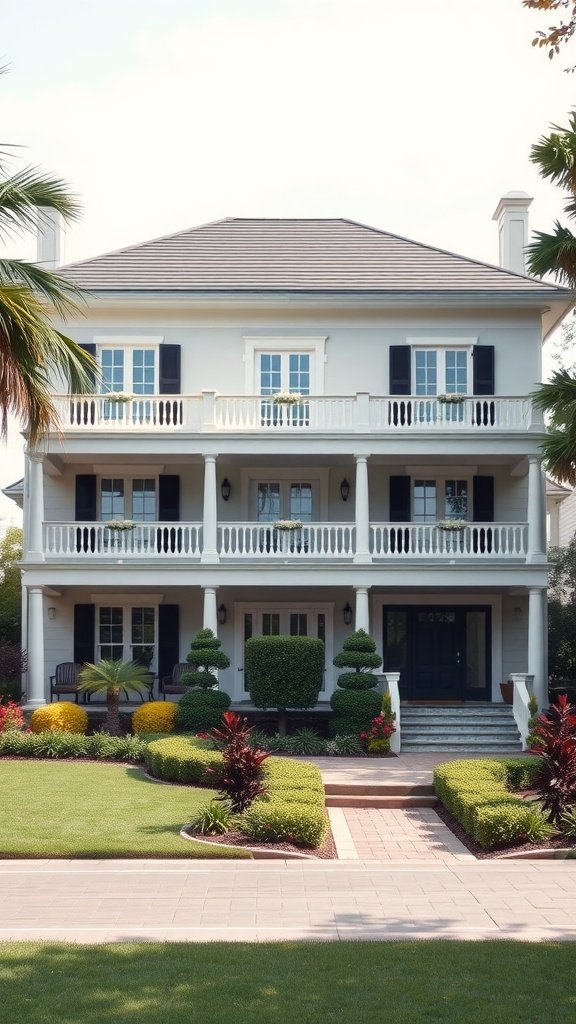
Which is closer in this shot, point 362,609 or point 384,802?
point 384,802

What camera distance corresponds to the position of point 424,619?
26.3m

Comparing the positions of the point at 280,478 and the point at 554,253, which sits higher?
the point at 554,253

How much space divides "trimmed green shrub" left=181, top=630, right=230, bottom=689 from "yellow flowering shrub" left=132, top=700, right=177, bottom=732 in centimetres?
65

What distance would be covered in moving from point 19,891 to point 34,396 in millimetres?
4514

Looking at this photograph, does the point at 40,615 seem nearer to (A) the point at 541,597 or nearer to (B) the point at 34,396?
(A) the point at 541,597

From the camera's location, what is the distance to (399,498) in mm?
25891

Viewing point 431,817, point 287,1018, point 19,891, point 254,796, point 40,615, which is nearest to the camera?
point 287,1018

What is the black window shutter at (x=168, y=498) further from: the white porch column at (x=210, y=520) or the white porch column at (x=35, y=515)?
the white porch column at (x=35, y=515)

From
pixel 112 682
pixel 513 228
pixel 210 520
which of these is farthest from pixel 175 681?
pixel 513 228

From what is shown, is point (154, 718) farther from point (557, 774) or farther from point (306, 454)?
point (557, 774)

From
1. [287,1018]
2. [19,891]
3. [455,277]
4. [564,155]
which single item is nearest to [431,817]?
[19,891]

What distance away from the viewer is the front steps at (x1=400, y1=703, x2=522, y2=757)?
22.0 meters

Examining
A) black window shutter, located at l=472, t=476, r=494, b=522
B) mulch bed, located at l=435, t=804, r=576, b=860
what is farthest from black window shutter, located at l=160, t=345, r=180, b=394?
mulch bed, located at l=435, t=804, r=576, b=860

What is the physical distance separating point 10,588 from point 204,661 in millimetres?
11798
